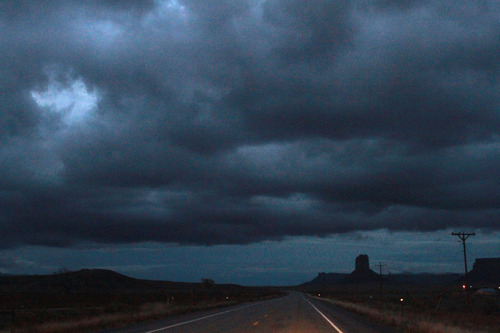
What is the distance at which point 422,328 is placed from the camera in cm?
2414

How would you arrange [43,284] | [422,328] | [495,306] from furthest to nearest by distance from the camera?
[43,284] < [495,306] < [422,328]

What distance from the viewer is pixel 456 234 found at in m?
61.3

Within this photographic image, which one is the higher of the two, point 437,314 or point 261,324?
point 261,324

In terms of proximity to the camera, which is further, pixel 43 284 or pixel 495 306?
pixel 43 284

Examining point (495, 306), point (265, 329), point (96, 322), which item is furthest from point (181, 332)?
point (495, 306)

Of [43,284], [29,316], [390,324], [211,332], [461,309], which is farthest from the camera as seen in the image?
[43,284]

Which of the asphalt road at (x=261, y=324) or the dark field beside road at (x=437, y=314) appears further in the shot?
the dark field beside road at (x=437, y=314)

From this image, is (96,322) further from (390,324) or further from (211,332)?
(390,324)

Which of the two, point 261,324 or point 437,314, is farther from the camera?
point 437,314

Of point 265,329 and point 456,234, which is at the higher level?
point 456,234

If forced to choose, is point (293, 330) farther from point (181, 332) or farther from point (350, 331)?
point (181, 332)

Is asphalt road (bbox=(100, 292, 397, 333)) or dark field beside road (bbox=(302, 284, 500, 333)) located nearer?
asphalt road (bbox=(100, 292, 397, 333))

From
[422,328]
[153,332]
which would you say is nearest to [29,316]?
[153,332]

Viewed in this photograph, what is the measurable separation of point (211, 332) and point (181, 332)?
1.34 metres
